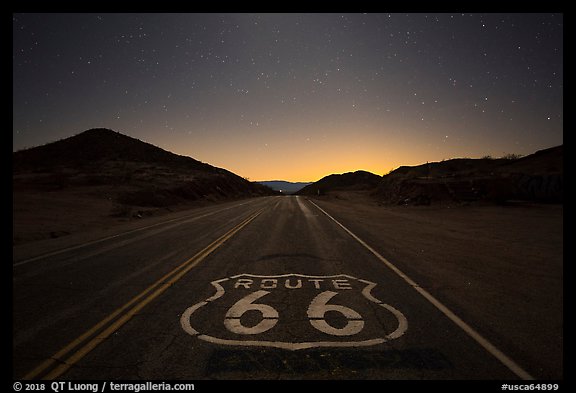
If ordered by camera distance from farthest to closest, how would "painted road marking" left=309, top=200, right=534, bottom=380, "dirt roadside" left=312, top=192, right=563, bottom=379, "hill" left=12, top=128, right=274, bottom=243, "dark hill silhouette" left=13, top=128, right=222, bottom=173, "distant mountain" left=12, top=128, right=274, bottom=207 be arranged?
1. "dark hill silhouette" left=13, top=128, right=222, bottom=173
2. "distant mountain" left=12, top=128, right=274, bottom=207
3. "hill" left=12, top=128, right=274, bottom=243
4. "dirt roadside" left=312, top=192, right=563, bottom=379
5. "painted road marking" left=309, top=200, right=534, bottom=380

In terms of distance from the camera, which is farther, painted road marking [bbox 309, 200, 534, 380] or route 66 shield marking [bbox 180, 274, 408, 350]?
route 66 shield marking [bbox 180, 274, 408, 350]

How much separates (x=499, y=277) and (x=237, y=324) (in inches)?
250

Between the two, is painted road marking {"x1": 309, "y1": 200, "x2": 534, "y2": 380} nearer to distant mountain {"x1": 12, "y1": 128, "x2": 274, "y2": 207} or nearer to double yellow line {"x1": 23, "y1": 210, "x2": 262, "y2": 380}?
double yellow line {"x1": 23, "y1": 210, "x2": 262, "y2": 380}

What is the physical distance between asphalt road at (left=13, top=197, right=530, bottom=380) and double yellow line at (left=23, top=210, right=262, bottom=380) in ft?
0.06

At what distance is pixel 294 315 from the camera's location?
538 centimetres

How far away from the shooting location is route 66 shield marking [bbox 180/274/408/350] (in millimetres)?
4527

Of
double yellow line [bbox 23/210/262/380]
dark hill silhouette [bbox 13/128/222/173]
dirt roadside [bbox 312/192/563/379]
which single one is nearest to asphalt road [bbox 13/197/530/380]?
double yellow line [bbox 23/210/262/380]

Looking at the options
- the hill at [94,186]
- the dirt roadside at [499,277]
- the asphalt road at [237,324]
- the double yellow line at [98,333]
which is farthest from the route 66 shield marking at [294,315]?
the hill at [94,186]

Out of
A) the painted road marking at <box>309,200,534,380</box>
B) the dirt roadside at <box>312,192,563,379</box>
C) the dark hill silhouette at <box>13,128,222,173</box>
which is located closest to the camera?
the painted road marking at <box>309,200,534,380</box>

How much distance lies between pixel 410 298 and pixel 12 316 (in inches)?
266

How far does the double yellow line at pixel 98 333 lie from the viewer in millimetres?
3826

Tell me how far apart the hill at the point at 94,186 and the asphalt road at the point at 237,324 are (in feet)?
32.0

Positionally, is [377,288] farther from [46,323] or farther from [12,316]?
[12,316]
